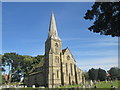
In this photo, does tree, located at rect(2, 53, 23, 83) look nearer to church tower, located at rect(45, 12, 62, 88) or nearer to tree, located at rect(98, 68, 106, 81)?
church tower, located at rect(45, 12, 62, 88)

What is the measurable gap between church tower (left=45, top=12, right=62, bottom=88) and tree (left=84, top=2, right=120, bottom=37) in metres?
34.1

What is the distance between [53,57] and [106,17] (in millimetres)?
37385

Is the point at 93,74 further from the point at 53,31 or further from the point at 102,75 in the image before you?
the point at 53,31

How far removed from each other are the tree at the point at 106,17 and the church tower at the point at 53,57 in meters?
34.1

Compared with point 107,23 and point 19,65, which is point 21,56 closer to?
point 19,65

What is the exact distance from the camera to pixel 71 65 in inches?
1998

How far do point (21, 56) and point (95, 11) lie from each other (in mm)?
54146

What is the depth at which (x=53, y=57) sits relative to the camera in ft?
156

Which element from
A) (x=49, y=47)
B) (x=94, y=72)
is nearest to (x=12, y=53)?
(x=49, y=47)

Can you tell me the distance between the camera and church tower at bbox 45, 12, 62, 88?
149 ft

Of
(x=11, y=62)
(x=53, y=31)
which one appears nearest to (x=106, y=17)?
(x=53, y=31)

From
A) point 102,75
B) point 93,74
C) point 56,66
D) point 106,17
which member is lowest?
point 102,75

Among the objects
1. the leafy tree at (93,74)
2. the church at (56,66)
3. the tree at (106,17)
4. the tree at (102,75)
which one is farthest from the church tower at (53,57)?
the tree at (106,17)

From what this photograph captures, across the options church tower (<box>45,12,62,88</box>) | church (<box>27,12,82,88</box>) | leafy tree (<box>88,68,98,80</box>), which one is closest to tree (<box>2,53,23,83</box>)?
church (<box>27,12,82,88</box>)
